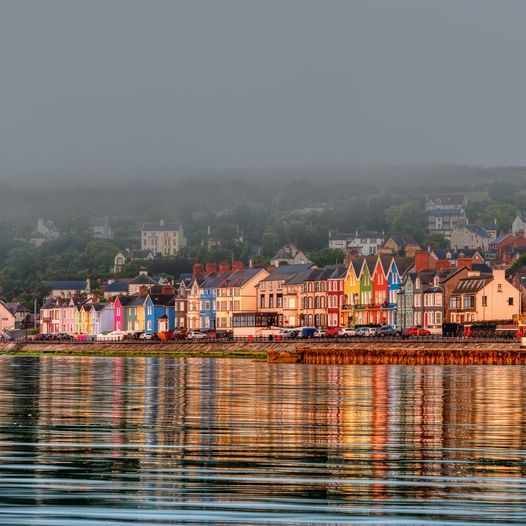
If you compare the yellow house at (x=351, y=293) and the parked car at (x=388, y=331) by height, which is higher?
the yellow house at (x=351, y=293)

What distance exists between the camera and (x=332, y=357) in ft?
397

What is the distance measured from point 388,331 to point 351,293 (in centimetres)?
1826

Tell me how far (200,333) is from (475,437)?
150 meters

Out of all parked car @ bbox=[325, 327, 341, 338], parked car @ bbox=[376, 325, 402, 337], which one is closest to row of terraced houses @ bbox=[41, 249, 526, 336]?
parked car @ bbox=[376, 325, 402, 337]

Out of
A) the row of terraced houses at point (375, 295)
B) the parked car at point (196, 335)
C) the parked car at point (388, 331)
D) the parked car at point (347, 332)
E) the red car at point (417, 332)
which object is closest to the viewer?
the red car at point (417, 332)

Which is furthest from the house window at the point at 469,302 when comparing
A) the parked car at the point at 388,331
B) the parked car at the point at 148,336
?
the parked car at the point at 148,336

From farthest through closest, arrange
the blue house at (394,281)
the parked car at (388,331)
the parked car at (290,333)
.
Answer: the parked car at (290,333), the blue house at (394,281), the parked car at (388,331)

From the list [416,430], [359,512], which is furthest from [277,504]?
[416,430]

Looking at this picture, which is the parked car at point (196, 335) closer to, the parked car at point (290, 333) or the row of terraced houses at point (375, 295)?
the row of terraced houses at point (375, 295)

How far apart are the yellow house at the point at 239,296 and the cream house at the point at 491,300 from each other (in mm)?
47613

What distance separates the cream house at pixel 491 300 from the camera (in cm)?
15112

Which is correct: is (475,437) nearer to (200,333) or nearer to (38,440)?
(38,440)

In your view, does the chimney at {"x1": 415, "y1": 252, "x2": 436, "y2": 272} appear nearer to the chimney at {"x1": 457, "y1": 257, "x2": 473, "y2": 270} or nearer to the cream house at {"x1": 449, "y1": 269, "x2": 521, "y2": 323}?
the chimney at {"x1": 457, "y1": 257, "x2": 473, "y2": 270}

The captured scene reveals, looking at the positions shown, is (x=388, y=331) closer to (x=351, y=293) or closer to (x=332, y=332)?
(x=332, y=332)
